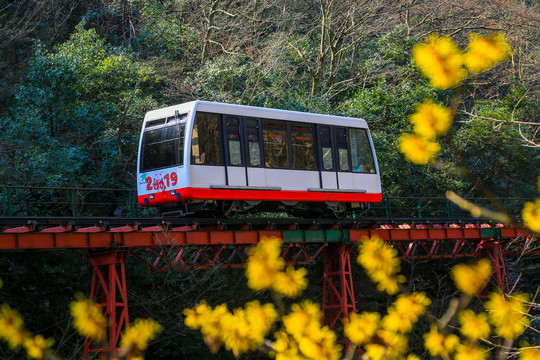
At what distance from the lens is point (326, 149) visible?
657 inches

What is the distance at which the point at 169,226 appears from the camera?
14.5 metres

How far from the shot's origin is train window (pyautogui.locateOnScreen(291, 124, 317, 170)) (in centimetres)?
1595

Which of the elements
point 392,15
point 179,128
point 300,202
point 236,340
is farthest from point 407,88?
point 236,340

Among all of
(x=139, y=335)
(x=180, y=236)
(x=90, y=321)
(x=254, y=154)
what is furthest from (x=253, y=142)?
(x=90, y=321)

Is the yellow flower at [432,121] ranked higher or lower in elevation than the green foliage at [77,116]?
lower

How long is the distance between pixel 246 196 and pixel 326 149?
9.33 feet

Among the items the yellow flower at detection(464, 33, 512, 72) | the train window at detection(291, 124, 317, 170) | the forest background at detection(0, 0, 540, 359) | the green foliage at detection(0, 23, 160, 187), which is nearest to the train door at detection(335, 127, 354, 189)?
the train window at detection(291, 124, 317, 170)

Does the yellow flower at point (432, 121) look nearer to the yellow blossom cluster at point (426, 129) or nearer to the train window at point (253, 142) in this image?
the yellow blossom cluster at point (426, 129)

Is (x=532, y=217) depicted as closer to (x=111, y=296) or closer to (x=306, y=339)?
(x=306, y=339)

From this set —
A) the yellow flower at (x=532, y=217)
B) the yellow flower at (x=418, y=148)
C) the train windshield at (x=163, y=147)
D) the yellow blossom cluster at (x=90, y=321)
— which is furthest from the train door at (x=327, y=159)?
the yellow flower at (x=418, y=148)

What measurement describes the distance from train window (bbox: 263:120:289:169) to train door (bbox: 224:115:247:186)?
0.69 m

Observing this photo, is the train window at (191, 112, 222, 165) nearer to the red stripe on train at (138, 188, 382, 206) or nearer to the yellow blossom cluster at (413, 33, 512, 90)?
the red stripe on train at (138, 188, 382, 206)

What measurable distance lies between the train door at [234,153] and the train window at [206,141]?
213 mm

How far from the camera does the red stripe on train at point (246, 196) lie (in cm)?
1402
